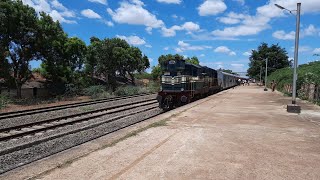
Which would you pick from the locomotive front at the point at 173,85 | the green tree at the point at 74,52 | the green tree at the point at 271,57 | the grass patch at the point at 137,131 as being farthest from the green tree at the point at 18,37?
the green tree at the point at 271,57

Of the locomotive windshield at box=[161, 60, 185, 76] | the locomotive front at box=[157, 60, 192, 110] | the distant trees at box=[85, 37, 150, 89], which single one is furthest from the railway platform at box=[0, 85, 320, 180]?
the distant trees at box=[85, 37, 150, 89]

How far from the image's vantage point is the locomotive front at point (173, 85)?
72.3 ft

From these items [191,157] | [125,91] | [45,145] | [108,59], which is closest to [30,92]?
[125,91]

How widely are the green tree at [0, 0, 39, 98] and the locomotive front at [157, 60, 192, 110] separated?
1678 cm

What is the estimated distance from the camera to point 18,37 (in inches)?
1293

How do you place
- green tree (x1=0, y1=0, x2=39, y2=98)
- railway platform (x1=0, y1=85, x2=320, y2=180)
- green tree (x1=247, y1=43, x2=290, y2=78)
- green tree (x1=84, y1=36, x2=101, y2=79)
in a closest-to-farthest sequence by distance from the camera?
1. railway platform (x1=0, y1=85, x2=320, y2=180)
2. green tree (x1=0, y1=0, x2=39, y2=98)
3. green tree (x1=84, y1=36, x2=101, y2=79)
4. green tree (x1=247, y1=43, x2=290, y2=78)

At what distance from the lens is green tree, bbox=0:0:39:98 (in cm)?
3133

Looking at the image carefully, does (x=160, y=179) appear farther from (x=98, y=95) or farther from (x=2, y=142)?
(x=98, y=95)

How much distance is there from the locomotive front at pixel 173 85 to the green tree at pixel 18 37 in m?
16.8

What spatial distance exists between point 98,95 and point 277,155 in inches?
1323

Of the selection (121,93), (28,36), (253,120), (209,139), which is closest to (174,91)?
(253,120)

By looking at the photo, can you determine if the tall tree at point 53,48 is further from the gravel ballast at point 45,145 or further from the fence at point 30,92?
the gravel ballast at point 45,145

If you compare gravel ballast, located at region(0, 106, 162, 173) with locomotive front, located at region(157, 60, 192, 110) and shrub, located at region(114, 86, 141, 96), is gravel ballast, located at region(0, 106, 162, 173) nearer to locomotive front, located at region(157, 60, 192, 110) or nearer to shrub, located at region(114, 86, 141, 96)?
locomotive front, located at region(157, 60, 192, 110)

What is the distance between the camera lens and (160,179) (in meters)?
5.92
